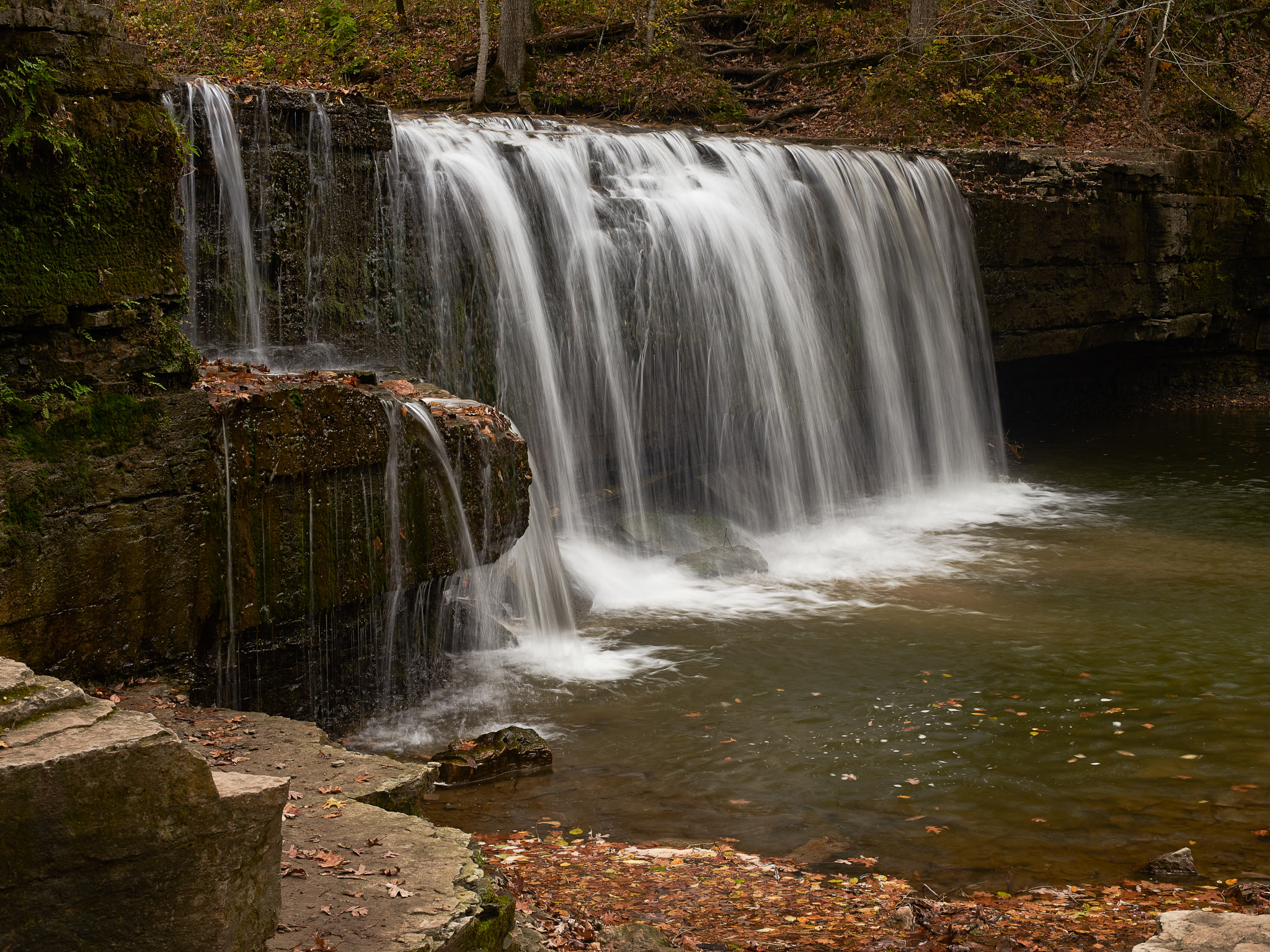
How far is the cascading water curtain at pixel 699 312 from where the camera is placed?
9.40 metres

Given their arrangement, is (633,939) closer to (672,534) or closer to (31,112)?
(31,112)

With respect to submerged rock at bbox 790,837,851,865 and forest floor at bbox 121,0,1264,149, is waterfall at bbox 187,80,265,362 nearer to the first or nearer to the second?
submerged rock at bbox 790,837,851,865

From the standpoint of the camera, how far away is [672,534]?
35.2 feet

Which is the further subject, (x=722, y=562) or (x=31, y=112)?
(x=722, y=562)

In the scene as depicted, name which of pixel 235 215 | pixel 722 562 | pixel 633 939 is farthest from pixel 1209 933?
pixel 235 215

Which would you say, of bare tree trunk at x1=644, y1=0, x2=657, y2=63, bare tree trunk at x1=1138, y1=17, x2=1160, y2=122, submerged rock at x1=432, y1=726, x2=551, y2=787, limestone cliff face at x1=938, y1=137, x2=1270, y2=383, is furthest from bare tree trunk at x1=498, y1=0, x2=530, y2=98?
submerged rock at x1=432, y1=726, x2=551, y2=787

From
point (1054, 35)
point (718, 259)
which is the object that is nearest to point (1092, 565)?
point (718, 259)

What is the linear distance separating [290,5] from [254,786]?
2236 centimetres

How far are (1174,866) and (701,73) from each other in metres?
17.1

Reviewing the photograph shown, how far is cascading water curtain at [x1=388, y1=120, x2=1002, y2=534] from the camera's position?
940 centimetres

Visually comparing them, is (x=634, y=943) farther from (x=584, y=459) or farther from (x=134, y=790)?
(x=584, y=459)

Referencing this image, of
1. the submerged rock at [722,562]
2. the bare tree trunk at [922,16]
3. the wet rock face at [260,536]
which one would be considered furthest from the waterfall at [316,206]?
the bare tree trunk at [922,16]

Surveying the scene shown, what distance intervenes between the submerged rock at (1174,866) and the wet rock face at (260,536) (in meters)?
4.00

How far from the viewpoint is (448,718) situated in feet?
22.2
